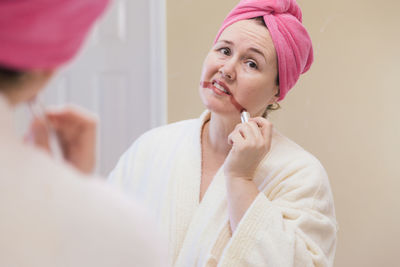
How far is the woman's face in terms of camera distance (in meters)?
1.15

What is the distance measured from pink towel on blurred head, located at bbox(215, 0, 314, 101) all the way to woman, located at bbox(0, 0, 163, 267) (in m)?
0.82

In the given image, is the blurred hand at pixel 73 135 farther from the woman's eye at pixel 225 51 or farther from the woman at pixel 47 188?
the woman's eye at pixel 225 51

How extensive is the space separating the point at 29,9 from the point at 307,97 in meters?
1.76

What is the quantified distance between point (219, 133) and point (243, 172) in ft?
0.65

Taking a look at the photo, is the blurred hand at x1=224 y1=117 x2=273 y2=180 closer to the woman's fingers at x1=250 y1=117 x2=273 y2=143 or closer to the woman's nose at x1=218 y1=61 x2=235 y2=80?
the woman's fingers at x1=250 y1=117 x2=273 y2=143

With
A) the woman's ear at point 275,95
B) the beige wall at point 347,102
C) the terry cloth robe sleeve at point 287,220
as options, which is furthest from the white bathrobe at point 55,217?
the beige wall at point 347,102

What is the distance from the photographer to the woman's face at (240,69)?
3.76ft

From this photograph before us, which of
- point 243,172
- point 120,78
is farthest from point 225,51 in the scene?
point 120,78

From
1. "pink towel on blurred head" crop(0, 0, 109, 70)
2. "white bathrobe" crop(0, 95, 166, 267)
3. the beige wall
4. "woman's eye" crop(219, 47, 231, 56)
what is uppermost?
"pink towel on blurred head" crop(0, 0, 109, 70)

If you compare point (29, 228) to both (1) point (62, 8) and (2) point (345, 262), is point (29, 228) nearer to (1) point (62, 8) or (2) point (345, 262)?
(1) point (62, 8)

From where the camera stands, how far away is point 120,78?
2111 mm

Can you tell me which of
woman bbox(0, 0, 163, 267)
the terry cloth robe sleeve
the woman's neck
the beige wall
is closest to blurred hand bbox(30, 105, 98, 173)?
woman bbox(0, 0, 163, 267)

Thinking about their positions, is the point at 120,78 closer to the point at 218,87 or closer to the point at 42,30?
the point at 218,87

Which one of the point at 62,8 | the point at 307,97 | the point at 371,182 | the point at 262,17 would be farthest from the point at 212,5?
the point at 62,8
